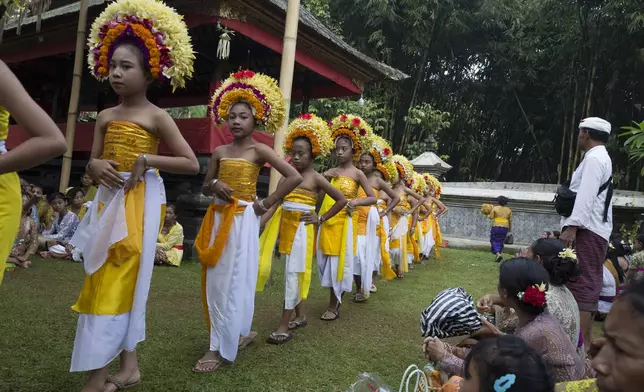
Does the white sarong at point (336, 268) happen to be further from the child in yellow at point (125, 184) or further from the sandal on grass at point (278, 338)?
the child in yellow at point (125, 184)

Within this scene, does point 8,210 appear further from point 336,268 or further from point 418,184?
point 418,184

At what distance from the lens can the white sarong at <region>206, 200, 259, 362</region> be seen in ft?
11.3

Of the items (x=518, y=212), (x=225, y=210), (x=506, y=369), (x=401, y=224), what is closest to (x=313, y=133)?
(x=225, y=210)

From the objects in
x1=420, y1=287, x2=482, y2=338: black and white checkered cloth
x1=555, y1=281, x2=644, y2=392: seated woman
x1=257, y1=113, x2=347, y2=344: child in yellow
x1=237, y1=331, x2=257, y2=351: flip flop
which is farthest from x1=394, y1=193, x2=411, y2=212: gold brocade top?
x1=555, y1=281, x2=644, y2=392: seated woman

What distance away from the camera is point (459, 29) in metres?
20.6

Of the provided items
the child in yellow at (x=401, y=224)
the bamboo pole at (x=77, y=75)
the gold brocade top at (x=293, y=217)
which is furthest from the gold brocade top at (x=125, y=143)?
the child in yellow at (x=401, y=224)

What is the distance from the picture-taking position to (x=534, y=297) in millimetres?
2461

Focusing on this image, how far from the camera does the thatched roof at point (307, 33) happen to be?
733 centimetres

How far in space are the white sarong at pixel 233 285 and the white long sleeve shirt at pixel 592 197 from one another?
244 centimetres

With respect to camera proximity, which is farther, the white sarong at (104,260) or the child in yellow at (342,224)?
the child in yellow at (342,224)

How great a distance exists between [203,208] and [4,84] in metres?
6.49

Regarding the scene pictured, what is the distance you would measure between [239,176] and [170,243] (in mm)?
4096

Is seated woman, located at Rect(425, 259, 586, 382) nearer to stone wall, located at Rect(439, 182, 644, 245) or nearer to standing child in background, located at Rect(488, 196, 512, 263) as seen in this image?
standing child in background, located at Rect(488, 196, 512, 263)

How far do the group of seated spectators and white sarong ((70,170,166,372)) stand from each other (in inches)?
150
